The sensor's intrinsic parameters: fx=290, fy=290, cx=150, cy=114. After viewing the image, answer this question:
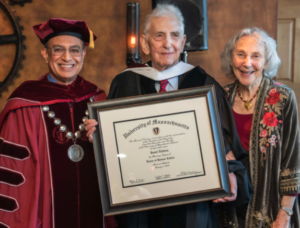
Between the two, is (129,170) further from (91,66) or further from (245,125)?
(91,66)

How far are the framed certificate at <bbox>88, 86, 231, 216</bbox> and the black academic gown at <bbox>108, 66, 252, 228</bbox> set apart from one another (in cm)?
20

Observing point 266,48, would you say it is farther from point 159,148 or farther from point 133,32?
point 133,32

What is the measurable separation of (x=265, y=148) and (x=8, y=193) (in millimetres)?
1561

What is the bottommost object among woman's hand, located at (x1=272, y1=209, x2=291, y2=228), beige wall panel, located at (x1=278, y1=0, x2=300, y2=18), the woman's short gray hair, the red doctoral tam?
woman's hand, located at (x1=272, y1=209, x2=291, y2=228)

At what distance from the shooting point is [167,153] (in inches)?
57.2

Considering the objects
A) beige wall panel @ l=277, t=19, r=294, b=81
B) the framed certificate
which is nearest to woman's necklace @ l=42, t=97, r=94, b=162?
the framed certificate

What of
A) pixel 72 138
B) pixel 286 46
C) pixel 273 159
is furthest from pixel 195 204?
pixel 286 46

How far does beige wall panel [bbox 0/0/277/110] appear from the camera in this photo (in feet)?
9.72

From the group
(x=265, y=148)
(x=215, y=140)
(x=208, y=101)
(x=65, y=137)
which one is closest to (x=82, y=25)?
(x=65, y=137)

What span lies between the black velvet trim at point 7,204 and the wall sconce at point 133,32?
1.77m

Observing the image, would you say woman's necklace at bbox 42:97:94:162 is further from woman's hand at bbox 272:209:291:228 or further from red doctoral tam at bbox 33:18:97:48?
woman's hand at bbox 272:209:291:228

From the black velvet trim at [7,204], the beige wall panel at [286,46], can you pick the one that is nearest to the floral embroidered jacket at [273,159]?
the black velvet trim at [7,204]

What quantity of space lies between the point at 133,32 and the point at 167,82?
1318 millimetres

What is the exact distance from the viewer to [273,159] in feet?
5.90
